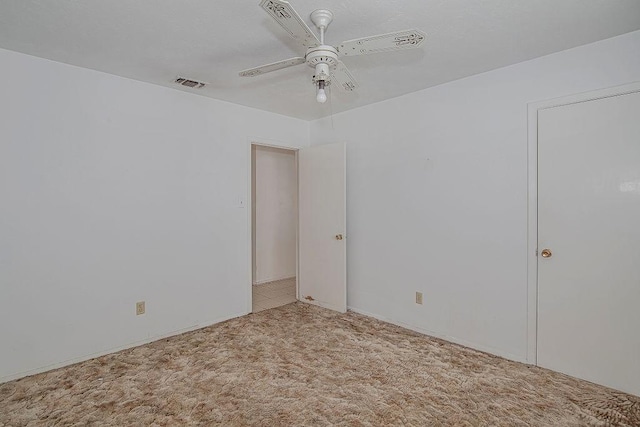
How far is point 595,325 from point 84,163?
4188 millimetres

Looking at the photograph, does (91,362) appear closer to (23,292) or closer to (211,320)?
(23,292)

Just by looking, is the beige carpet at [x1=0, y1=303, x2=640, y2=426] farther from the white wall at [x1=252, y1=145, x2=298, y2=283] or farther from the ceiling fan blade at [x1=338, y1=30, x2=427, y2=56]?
the white wall at [x1=252, y1=145, x2=298, y2=283]

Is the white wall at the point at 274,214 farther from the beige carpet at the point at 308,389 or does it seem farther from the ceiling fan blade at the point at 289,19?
the ceiling fan blade at the point at 289,19

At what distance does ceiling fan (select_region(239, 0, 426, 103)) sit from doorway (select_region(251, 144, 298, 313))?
3.35m

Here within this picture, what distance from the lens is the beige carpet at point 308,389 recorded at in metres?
2.03

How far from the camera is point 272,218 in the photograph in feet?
18.7

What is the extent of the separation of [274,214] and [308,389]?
3694mm

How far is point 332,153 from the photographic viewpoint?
13.0ft

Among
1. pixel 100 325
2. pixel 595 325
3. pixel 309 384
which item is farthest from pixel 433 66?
pixel 100 325

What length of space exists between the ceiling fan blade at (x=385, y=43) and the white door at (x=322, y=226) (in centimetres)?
201

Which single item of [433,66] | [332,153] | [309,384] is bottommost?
[309,384]

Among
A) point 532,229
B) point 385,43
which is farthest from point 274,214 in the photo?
point 385,43

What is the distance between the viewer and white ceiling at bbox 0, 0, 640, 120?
188 cm

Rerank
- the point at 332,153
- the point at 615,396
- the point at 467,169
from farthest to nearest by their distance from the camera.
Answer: the point at 332,153, the point at 467,169, the point at 615,396
